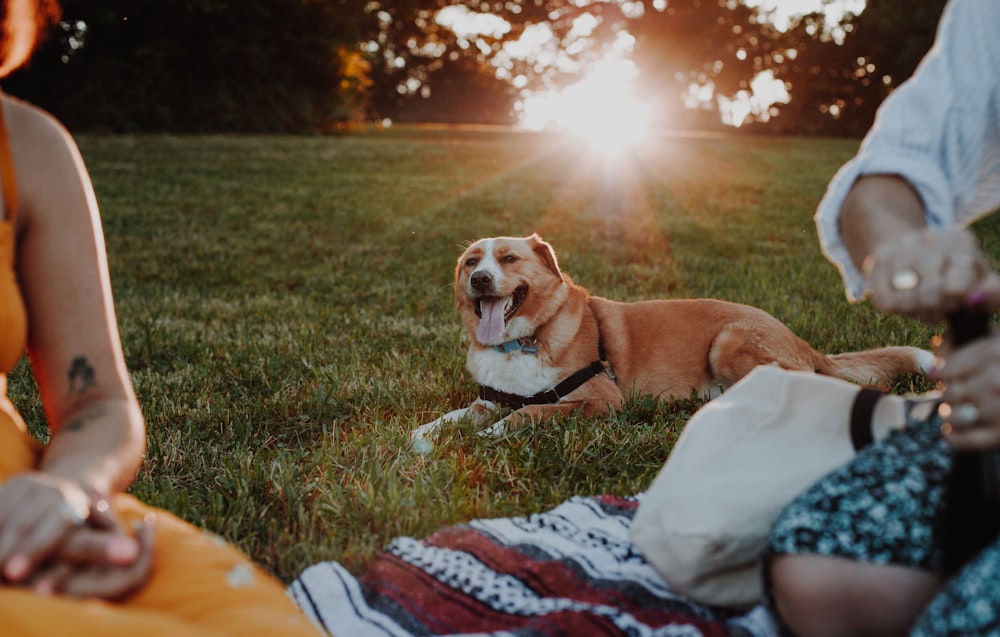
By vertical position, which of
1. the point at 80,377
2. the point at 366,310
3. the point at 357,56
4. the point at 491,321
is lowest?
the point at 366,310

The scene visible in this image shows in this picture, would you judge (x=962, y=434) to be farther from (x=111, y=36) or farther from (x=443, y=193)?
(x=111, y=36)

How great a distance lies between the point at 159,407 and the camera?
147 inches

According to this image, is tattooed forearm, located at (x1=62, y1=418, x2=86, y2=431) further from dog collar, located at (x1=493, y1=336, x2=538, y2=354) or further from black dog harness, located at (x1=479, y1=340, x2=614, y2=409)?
dog collar, located at (x1=493, y1=336, x2=538, y2=354)

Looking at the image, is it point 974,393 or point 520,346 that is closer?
point 974,393

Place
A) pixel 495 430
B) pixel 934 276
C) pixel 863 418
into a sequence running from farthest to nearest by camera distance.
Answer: pixel 495 430, pixel 863 418, pixel 934 276

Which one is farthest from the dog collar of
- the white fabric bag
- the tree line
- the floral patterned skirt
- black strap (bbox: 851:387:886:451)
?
the tree line

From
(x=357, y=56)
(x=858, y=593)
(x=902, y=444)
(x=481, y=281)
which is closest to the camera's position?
(x=858, y=593)

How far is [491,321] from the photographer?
416cm

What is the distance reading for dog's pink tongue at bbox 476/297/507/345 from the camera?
4.11 metres

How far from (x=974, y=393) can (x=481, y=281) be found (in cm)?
312

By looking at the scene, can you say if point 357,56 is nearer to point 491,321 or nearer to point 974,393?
point 491,321

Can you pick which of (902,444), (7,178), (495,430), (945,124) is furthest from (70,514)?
(495,430)

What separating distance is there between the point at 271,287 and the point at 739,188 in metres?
9.34

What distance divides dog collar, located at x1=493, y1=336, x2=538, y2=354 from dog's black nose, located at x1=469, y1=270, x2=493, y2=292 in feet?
1.00
